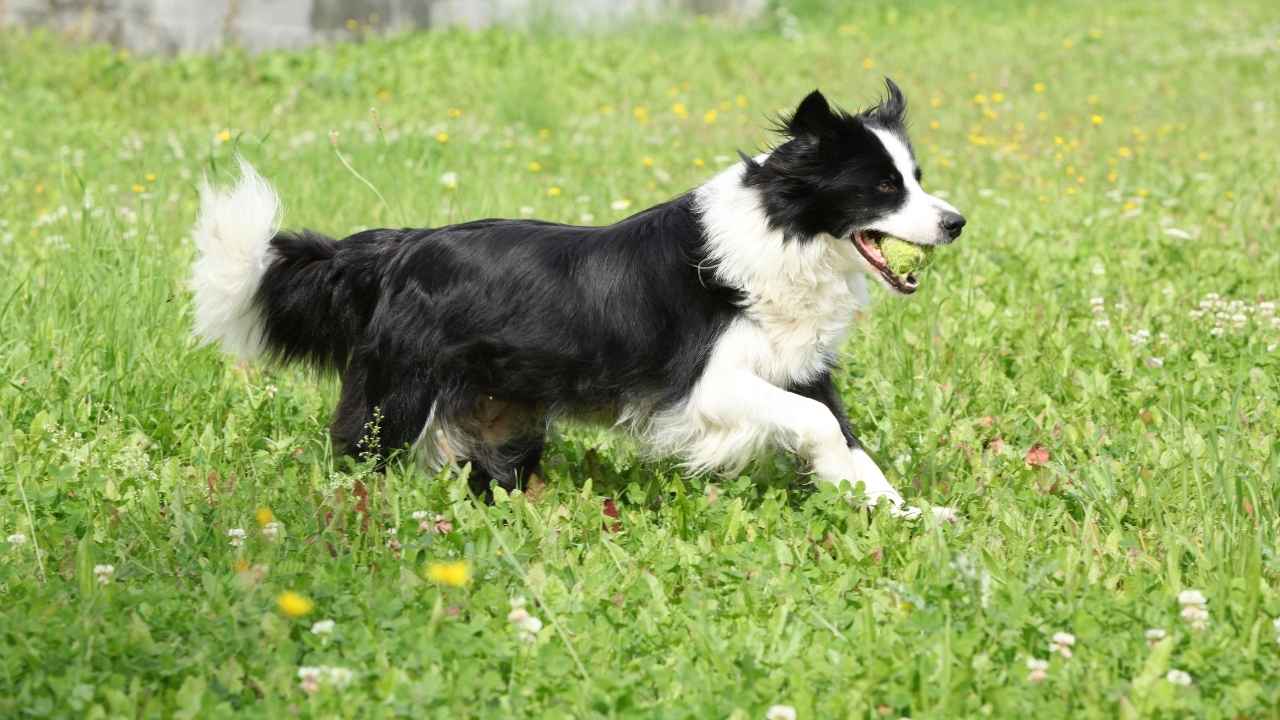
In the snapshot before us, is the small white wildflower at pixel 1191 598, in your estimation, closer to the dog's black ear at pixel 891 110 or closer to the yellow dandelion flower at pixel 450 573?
the yellow dandelion flower at pixel 450 573

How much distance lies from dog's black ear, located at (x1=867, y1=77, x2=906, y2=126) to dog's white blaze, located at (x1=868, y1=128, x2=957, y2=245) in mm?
139

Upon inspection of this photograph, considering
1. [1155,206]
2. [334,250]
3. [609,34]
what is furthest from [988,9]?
[334,250]

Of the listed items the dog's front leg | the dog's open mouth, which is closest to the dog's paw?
the dog's front leg

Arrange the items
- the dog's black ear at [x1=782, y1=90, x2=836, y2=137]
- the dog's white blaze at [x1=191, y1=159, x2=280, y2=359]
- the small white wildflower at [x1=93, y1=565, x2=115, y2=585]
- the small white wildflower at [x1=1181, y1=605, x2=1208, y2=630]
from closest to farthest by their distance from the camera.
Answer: the small white wildflower at [x1=1181, y1=605, x2=1208, y2=630] → the small white wildflower at [x1=93, y1=565, x2=115, y2=585] → the dog's black ear at [x1=782, y1=90, x2=836, y2=137] → the dog's white blaze at [x1=191, y1=159, x2=280, y2=359]

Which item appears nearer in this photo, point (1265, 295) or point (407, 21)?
point (1265, 295)

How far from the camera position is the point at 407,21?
12.1 m

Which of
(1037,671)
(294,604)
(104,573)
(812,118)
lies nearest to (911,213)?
(812,118)

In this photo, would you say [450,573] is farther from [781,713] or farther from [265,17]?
[265,17]

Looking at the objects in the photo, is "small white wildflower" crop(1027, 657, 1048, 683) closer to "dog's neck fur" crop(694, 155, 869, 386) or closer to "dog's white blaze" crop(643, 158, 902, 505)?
"dog's white blaze" crop(643, 158, 902, 505)

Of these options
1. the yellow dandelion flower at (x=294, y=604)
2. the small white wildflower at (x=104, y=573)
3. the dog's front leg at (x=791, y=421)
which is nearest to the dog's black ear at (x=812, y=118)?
the dog's front leg at (x=791, y=421)

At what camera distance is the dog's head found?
144 inches

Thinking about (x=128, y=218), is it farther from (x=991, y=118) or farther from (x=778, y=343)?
(x=991, y=118)

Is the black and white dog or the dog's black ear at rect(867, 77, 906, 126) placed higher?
the dog's black ear at rect(867, 77, 906, 126)

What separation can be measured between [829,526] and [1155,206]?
421 centimetres
